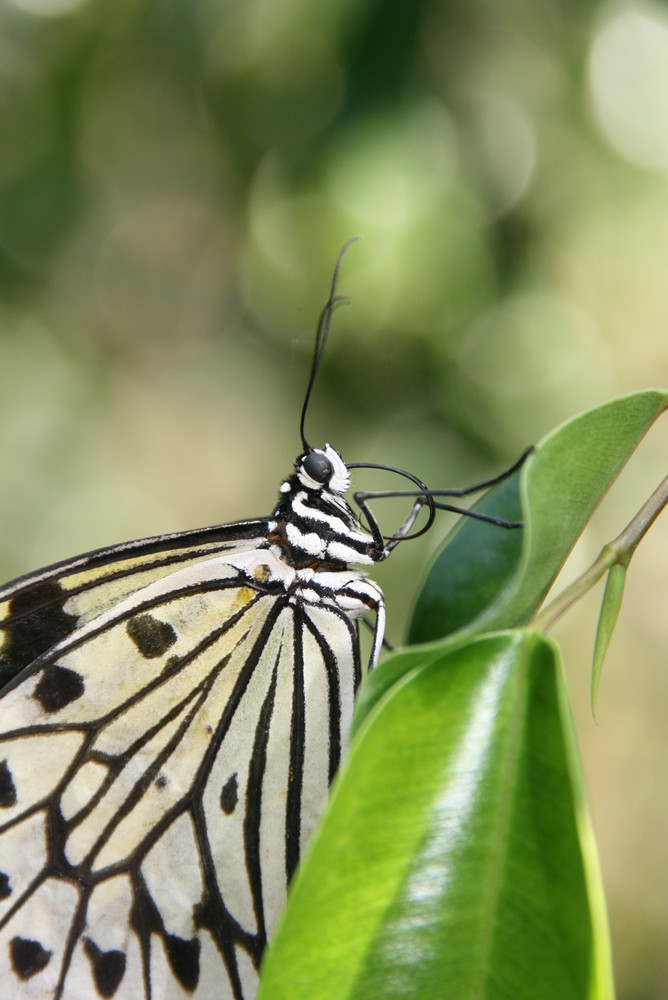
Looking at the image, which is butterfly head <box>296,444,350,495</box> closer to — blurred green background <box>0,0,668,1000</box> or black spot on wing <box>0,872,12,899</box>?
black spot on wing <box>0,872,12,899</box>

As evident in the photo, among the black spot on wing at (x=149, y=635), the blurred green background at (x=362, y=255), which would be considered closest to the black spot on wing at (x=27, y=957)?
the black spot on wing at (x=149, y=635)

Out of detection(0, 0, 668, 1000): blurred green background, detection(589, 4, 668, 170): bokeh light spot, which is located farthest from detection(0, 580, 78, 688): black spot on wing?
detection(589, 4, 668, 170): bokeh light spot

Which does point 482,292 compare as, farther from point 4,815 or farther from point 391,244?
point 4,815

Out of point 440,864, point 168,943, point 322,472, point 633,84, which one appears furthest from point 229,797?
point 633,84

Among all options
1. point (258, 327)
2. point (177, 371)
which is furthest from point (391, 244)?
point (177, 371)

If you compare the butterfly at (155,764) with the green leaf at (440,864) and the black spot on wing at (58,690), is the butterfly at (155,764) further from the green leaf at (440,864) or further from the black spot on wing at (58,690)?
the green leaf at (440,864)

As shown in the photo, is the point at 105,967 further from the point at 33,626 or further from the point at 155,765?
the point at 33,626
